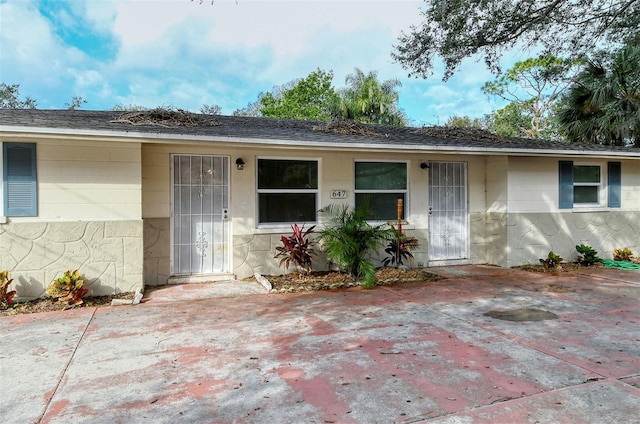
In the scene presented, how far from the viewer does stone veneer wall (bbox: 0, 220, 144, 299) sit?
5848mm

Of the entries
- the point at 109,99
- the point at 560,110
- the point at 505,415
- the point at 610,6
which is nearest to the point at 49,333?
the point at 505,415

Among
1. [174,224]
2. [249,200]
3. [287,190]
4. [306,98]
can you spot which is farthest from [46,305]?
[306,98]

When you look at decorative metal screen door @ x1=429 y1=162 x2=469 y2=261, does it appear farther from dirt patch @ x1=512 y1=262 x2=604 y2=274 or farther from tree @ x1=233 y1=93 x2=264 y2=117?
tree @ x1=233 y1=93 x2=264 y2=117

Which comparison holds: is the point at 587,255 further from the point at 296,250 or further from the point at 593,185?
the point at 296,250

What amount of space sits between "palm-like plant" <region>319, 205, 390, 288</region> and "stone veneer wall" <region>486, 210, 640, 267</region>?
3.10 meters

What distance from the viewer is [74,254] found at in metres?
6.09

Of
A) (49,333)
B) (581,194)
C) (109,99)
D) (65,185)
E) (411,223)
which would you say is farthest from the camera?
(109,99)

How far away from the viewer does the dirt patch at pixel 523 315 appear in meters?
5.12

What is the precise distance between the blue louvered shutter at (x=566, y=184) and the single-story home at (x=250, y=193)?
4cm

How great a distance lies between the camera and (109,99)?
2673cm

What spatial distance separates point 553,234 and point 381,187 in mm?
4163

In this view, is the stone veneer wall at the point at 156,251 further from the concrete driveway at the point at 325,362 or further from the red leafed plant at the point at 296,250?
the red leafed plant at the point at 296,250

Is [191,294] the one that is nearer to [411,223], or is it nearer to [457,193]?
[411,223]

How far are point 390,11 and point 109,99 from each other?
2300 cm
